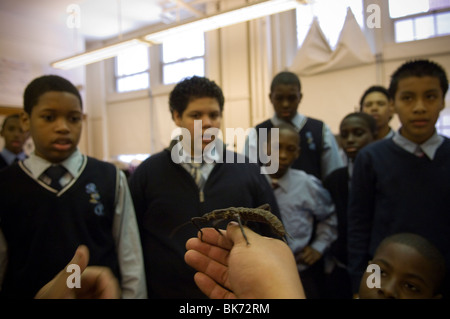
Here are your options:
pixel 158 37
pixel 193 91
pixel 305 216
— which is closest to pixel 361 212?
pixel 305 216

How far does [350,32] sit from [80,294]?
0.73 meters

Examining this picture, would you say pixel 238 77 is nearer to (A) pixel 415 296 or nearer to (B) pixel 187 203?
(B) pixel 187 203

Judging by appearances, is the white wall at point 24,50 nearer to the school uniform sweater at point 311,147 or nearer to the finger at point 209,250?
the finger at point 209,250

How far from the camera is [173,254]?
55cm

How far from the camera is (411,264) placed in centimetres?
66

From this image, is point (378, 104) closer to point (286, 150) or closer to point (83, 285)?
point (286, 150)

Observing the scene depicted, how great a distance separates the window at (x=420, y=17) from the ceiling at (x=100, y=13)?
54 centimetres

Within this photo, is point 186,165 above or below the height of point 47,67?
below

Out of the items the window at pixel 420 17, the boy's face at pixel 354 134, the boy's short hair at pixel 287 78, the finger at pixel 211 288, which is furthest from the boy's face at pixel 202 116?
the boy's face at pixel 354 134

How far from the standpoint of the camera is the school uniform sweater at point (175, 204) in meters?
0.50

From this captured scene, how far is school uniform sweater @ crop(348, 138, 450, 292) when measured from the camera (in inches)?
24.0

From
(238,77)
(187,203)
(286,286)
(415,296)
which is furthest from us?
(238,77)

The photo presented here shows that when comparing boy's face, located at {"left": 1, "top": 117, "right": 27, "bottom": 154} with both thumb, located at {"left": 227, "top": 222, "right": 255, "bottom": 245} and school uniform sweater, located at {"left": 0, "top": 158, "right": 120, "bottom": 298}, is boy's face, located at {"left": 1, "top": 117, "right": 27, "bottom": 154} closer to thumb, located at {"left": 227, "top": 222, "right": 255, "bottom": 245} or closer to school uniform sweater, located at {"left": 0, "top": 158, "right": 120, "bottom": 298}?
school uniform sweater, located at {"left": 0, "top": 158, "right": 120, "bottom": 298}
